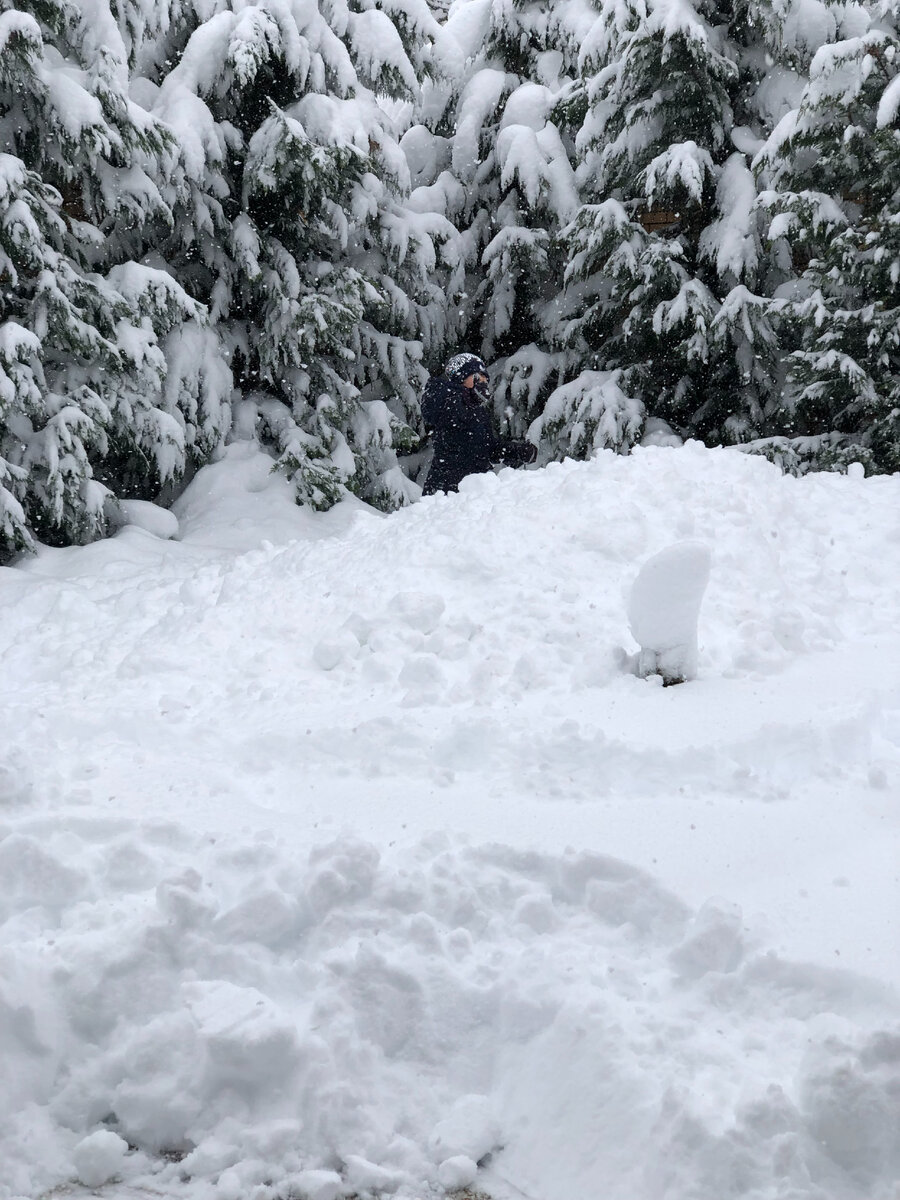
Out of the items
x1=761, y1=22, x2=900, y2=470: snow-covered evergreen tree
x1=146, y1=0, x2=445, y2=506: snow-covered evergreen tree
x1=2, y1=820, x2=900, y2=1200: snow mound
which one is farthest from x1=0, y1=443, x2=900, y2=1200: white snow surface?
x1=146, y1=0, x2=445, y2=506: snow-covered evergreen tree

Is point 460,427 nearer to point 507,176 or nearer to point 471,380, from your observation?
point 471,380

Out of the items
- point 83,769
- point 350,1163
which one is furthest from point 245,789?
point 350,1163

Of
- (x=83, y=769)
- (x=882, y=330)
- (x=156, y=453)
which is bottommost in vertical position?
(x=156, y=453)

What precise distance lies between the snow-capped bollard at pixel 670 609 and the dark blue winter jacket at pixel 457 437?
11.5 ft

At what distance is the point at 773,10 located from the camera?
877 cm

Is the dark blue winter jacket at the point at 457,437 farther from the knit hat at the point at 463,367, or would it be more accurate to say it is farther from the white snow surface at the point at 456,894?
the white snow surface at the point at 456,894

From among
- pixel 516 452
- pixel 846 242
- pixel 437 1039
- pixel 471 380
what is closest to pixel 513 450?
pixel 516 452

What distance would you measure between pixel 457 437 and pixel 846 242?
3.36 meters

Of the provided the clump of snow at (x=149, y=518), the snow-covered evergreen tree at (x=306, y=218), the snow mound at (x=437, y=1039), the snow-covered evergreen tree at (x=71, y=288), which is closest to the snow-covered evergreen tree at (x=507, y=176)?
the snow-covered evergreen tree at (x=306, y=218)

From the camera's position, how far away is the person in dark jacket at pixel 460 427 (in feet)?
24.9

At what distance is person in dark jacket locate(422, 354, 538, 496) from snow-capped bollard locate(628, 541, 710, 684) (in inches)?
136

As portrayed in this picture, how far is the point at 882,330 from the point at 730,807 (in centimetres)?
543

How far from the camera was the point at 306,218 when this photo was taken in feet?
29.8

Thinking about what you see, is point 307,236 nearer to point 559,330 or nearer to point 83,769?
point 559,330
